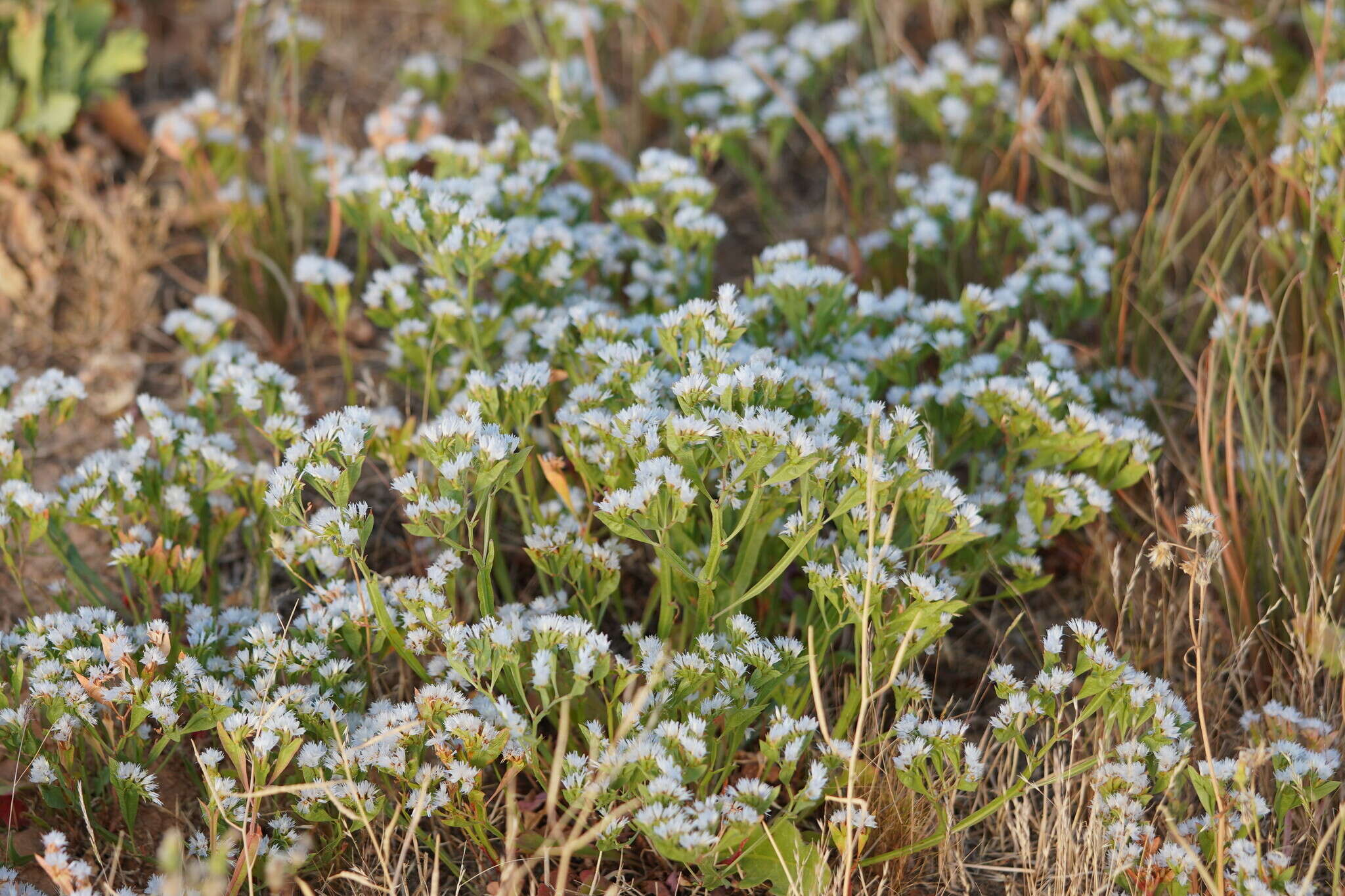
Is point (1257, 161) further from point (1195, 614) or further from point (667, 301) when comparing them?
point (667, 301)

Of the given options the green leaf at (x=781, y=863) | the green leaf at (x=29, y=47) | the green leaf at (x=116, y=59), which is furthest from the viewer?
the green leaf at (x=116, y=59)

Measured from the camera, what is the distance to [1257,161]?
10.9 feet

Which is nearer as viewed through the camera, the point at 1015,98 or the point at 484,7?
the point at 1015,98

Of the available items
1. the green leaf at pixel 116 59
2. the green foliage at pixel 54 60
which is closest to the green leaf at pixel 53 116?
the green foliage at pixel 54 60

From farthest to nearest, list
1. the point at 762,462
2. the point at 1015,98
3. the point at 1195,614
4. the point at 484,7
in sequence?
the point at 484,7 < the point at 1015,98 < the point at 1195,614 < the point at 762,462

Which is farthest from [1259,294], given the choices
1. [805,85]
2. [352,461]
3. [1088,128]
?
[352,461]

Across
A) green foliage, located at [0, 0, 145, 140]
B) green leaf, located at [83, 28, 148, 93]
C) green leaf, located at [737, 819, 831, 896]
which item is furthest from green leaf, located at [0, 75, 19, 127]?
green leaf, located at [737, 819, 831, 896]

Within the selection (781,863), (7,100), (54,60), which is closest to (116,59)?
(54,60)

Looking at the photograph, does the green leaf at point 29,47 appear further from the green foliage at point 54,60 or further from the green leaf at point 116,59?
the green leaf at point 116,59

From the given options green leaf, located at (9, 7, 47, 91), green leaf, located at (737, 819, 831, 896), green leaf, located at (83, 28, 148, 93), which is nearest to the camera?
green leaf, located at (737, 819, 831, 896)

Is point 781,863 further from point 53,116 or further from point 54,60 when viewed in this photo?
point 54,60

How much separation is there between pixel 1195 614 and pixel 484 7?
290cm

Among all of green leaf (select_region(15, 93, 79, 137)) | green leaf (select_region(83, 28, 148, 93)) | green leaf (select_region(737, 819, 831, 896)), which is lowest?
green leaf (select_region(737, 819, 831, 896))

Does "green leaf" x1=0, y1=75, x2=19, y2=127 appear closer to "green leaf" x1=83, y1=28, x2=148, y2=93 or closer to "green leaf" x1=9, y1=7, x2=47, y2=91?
"green leaf" x1=9, y1=7, x2=47, y2=91
